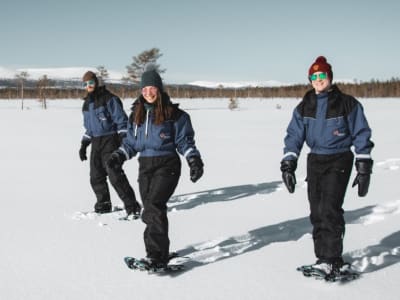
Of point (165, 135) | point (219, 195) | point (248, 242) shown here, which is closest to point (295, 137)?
point (165, 135)

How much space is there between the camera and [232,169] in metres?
9.21

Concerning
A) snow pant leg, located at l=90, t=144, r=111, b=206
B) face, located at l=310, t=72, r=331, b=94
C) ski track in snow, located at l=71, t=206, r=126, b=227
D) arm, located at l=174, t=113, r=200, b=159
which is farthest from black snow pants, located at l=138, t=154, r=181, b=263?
snow pant leg, located at l=90, t=144, r=111, b=206

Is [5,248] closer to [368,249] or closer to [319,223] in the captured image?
[319,223]

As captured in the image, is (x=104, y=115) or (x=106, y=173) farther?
(x=106, y=173)

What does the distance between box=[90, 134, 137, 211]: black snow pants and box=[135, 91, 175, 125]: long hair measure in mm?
1621

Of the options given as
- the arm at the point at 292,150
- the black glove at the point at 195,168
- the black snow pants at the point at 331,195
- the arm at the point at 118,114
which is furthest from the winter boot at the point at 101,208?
the black snow pants at the point at 331,195

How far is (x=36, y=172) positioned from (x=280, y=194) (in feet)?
16.7

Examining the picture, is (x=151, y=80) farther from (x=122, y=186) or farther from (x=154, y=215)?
(x=122, y=186)

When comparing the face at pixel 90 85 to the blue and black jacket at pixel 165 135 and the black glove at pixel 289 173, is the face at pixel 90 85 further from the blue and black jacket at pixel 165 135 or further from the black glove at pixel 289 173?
the black glove at pixel 289 173

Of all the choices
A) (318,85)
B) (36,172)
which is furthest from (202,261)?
(36,172)

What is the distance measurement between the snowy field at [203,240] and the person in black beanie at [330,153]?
1.18 feet

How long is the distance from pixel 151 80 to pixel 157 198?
3.34 ft

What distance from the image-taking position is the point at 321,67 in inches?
135

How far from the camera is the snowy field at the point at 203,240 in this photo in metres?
3.28
